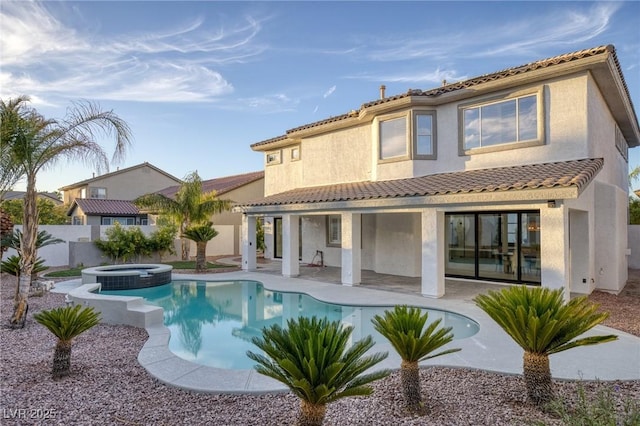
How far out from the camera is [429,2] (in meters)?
15.4

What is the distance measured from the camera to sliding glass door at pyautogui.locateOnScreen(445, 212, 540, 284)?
15.7 metres

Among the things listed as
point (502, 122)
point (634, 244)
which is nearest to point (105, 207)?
point (502, 122)

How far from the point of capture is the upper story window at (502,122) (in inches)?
553

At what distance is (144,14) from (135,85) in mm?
3984

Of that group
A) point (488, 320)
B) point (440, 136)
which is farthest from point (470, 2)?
point (488, 320)

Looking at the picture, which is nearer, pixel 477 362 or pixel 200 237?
pixel 477 362

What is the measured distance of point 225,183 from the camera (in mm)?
40688

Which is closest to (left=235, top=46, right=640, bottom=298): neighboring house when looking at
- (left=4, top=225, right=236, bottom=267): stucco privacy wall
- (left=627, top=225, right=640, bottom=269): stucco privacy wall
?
(left=627, top=225, right=640, bottom=269): stucco privacy wall

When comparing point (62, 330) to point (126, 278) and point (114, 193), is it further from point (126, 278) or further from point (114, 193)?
point (114, 193)

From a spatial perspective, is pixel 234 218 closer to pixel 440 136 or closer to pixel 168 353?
pixel 440 136

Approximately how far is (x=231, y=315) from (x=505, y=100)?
13.4m

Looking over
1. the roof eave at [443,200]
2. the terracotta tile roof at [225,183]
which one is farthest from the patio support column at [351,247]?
the terracotta tile roof at [225,183]

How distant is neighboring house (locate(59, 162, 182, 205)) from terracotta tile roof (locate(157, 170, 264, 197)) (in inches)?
71.7

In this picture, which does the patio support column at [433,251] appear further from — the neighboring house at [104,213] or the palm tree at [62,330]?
the neighboring house at [104,213]
